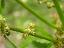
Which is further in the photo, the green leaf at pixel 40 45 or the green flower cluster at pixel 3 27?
the green leaf at pixel 40 45

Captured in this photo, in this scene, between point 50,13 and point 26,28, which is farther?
point 50,13

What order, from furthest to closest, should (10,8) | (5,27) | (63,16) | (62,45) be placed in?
(10,8)
(63,16)
(62,45)
(5,27)

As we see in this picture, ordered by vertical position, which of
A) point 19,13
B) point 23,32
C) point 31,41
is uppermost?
point 23,32

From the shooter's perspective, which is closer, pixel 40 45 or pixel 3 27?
pixel 3 27

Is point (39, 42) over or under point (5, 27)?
under

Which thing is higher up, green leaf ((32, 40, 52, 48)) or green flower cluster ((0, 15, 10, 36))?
green flower cluster ((0, 15, 10, 36))

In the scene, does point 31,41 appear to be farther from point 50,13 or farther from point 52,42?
point 50,13

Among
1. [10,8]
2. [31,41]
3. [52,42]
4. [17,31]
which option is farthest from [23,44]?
[10,8]

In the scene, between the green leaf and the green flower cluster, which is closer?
the green flower cluster

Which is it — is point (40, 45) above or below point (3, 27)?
below

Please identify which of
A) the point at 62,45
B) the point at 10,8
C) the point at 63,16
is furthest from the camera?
the point at 10,8

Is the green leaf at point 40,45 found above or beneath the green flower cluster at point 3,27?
beneath
